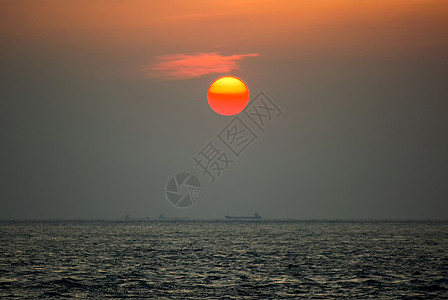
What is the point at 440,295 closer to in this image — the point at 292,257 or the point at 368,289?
the point at 368,289

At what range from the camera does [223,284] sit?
55.0m

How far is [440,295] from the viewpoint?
165ft

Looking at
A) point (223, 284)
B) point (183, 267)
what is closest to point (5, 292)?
point (223, 284)

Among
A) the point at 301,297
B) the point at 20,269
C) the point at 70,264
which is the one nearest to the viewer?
the point at 301,297

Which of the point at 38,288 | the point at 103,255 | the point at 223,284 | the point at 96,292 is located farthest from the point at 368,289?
the point at 103,255

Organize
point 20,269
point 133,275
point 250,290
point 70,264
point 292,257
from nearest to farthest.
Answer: point 250,290, point 133,275, point 20,269, point 70,264, point 292,257

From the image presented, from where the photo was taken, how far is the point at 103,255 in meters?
91.8

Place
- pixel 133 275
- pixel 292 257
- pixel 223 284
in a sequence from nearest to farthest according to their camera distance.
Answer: pixel 223 284, pixel 133 275, pixel 292 257

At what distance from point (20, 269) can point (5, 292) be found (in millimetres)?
19558

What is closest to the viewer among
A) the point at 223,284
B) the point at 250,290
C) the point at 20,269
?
the point at 250,290

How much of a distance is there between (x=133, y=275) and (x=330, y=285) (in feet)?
70.9

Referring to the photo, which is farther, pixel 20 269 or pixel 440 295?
pixel 20 269

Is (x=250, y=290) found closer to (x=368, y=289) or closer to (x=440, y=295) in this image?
(x=368, y=289)

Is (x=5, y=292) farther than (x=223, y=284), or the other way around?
(x=223, y=284)
